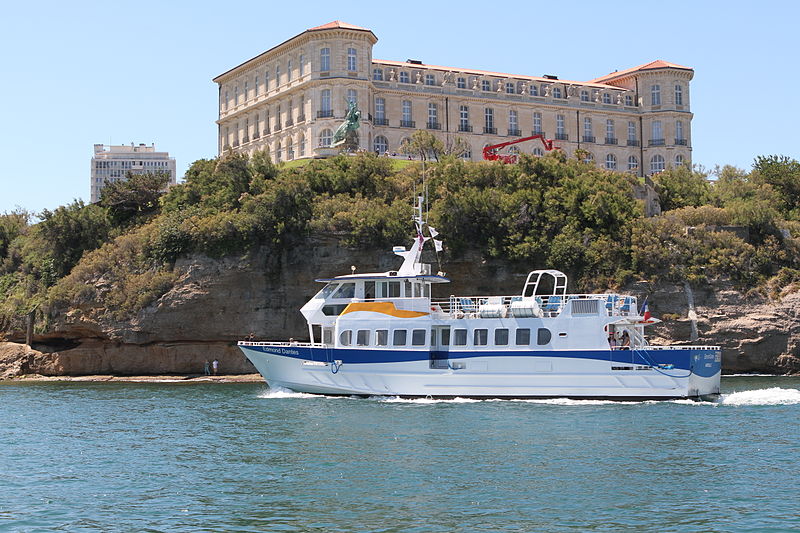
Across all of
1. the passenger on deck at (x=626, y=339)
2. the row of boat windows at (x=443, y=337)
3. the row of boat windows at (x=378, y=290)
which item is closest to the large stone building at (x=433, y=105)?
the row of boat windows at (x=378, y=290)

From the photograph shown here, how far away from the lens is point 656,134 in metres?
100

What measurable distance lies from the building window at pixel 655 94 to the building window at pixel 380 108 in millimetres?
28838

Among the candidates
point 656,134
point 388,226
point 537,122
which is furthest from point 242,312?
point 656,134

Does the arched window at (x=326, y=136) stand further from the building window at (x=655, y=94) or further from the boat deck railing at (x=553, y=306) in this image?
the boat deck railing at (x=553, y=306)

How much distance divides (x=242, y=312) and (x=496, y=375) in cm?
2372

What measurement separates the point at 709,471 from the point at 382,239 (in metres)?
38.1

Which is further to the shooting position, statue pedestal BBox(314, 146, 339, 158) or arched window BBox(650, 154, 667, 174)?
arched window BBox(650, 154, 667, 174)

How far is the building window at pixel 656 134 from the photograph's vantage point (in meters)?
99.8

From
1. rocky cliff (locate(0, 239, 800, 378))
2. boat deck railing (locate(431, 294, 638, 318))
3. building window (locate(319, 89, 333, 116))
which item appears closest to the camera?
boat deck railing (locate(431, 294, 638, 318))

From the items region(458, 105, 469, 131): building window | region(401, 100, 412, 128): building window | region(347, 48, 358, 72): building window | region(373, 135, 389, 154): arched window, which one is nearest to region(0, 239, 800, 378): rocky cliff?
region(373, 135, 389, 154): arched window

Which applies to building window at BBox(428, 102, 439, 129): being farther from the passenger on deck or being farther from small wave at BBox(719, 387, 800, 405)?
small wave at BBox(719, 387, 800, 405)

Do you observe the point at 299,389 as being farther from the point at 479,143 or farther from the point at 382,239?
the point at 479,143

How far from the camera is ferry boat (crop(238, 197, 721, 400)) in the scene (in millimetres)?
43219

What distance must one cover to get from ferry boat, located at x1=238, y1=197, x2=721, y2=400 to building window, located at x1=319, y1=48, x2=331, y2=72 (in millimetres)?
41618
